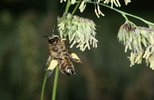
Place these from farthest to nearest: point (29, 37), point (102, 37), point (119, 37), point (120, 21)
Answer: point (120, 21)
point (102, 37)
point (29, 37)
point (119, 37)

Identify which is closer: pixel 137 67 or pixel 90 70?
pixel 90 70

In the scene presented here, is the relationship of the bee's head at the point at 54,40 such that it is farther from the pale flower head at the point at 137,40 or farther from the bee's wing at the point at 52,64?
the pale flower head at the point at 137,40

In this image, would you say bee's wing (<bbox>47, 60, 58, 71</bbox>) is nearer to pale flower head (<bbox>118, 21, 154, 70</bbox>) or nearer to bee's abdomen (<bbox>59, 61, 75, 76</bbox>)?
bee's abdomen (<bbox>59, 61, 75, 76</bbox>)

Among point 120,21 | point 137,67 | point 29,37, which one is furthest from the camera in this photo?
point 120,21

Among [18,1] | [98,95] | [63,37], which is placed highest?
[18,1]

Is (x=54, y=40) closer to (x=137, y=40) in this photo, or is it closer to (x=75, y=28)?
(x=75, y=28)

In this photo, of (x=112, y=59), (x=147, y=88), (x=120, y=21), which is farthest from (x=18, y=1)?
(x=147, y=88)

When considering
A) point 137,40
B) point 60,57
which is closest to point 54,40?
point 60,57

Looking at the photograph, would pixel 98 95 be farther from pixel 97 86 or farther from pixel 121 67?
pixel 121 67
